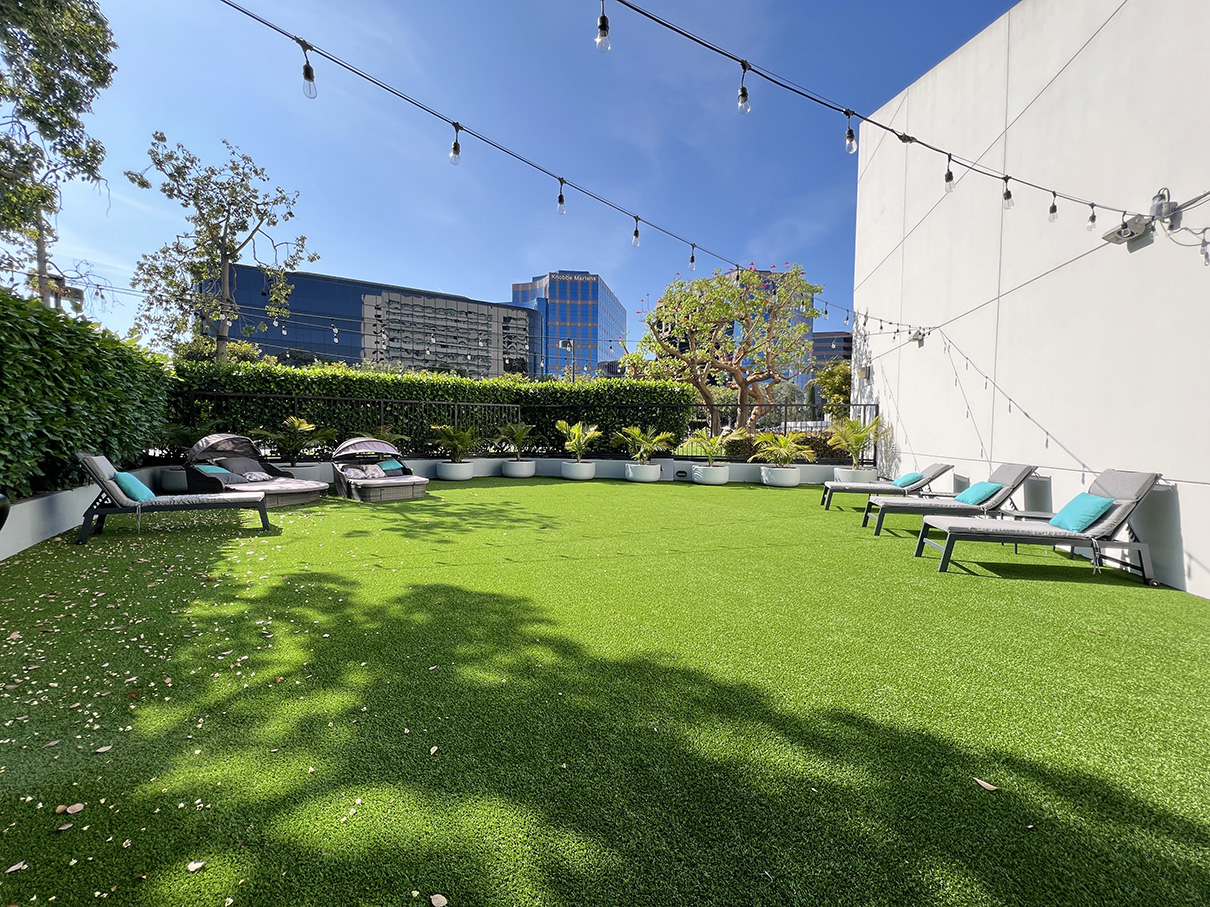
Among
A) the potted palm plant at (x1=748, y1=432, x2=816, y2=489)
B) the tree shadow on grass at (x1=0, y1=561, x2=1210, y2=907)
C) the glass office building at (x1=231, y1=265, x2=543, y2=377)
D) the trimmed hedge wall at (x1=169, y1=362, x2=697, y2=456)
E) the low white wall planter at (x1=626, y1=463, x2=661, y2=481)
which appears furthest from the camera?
the glass office building at (x1=231, y1=265, x2=543, y2=377)

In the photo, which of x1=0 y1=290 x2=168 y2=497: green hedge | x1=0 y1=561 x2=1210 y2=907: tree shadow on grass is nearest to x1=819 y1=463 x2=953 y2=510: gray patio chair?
x1=0 y1=561 x2=1210 y2=907: tree shadow on grass

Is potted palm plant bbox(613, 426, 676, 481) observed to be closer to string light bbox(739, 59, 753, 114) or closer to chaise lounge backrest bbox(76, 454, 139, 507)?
string light bbox(739, 59, 753, 114)

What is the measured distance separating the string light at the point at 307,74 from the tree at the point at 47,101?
986 centimetres

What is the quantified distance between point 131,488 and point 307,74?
198 inches

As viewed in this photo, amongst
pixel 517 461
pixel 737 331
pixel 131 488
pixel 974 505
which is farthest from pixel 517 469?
pixel 737 331

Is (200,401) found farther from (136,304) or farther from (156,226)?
(136,304)

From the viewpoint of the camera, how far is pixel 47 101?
1040 centimetres

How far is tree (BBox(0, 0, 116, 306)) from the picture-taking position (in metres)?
9.61

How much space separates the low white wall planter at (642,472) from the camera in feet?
41.4

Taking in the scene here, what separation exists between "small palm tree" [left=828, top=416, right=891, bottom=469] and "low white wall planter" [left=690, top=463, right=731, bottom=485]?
2712mm

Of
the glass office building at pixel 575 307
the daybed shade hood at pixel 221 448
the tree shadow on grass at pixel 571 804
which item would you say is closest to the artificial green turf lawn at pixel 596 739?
the tree shadow on grass at pixel 571 804

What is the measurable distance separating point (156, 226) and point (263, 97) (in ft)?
41.8

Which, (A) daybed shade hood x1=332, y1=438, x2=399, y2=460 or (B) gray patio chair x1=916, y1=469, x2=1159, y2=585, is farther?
(A) daybed shade hood x1=332, y1=438, x2=399, y2=460

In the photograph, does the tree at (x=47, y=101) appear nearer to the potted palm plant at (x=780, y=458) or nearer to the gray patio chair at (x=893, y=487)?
the gray patio chair at (x=893, y=487)
